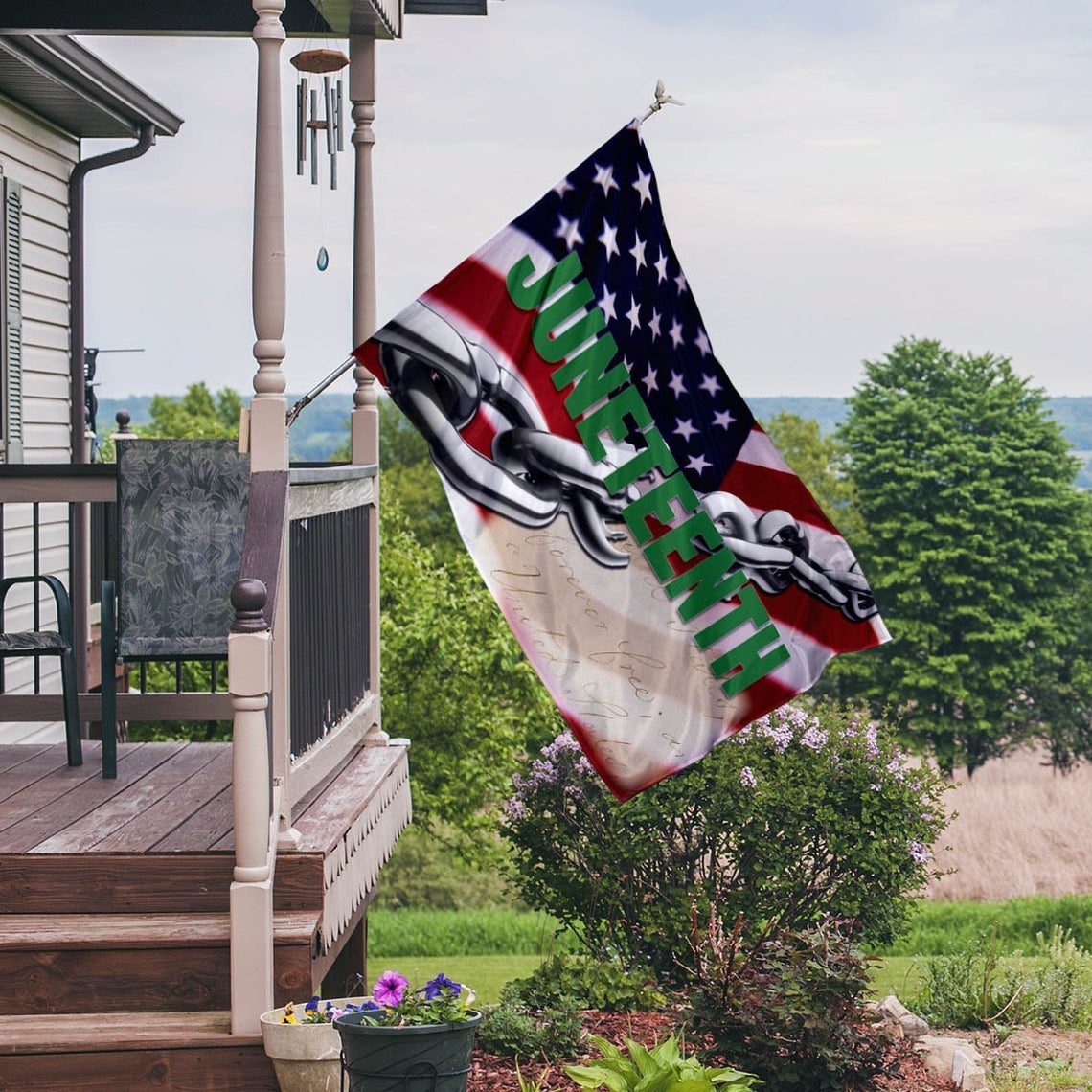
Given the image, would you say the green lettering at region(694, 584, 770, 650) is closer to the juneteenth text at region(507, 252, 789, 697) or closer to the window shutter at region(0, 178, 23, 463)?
the juneteenth text at region(507, 252, 789, 697)

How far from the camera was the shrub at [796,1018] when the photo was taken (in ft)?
16.5

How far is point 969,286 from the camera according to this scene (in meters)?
43.6

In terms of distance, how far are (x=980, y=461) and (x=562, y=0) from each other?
17.4m

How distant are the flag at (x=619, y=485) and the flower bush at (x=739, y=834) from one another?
299 cm

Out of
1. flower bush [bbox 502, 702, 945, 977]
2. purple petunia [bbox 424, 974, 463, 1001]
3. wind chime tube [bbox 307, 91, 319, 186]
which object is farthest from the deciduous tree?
purple petunia [bbox 424, 974, 463, 1001]

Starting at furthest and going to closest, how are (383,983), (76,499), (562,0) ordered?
(562,0) → (76,499) → (383,983)

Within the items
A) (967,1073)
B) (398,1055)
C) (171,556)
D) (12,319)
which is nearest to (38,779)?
(171,556)

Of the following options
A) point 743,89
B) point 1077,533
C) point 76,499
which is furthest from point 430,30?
point 76,499

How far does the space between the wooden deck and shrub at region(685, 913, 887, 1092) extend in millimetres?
1386

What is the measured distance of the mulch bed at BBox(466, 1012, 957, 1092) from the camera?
16.8ft

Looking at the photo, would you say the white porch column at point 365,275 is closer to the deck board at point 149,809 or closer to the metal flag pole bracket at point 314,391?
the deck board at point 149,809

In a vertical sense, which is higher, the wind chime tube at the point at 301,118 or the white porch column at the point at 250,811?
the wind chime tube at the point at 301,118

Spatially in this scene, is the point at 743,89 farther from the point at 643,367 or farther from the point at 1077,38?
the point at 643,367

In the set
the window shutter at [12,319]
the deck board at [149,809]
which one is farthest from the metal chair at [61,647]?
the window shutter at [12,319]
